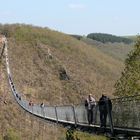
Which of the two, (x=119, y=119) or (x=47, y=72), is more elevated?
(x=119, y=119)

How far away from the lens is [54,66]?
130625 millimetres

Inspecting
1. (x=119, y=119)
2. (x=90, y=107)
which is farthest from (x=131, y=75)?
(x=119, y=119)

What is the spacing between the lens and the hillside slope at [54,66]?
116m

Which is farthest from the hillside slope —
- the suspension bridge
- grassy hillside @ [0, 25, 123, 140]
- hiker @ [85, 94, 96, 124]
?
hiker @ [85, 94, 96, 124]

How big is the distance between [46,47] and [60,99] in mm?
30005

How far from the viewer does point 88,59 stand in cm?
14300

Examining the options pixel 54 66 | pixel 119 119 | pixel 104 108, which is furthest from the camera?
pixel 54 66

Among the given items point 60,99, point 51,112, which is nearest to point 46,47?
point 60,99

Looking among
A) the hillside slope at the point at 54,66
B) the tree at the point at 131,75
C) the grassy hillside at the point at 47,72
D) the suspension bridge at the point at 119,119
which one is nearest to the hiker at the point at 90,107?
the suspension bridge at the point at 119,119

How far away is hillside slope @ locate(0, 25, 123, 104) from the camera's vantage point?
380 feet

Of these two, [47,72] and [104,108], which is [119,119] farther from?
[47,72]

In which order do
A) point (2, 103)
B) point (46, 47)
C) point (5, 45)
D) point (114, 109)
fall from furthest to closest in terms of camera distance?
point (46, 47), point (5, 45), point (2, 103), point (114, 109)

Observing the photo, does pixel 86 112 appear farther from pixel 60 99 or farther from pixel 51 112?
pixel 60 99

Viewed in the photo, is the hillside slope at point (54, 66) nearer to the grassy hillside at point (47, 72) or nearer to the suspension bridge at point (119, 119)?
the grassy hillside at point (47, 72)
